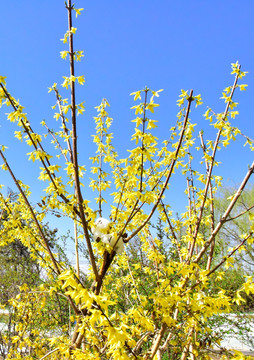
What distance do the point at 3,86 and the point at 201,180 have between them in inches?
79.2

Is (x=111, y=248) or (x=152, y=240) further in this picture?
(x=152, y=240)

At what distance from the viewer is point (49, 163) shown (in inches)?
81.9

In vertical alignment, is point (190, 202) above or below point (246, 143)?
below

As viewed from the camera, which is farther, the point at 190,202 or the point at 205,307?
the point at 190,202

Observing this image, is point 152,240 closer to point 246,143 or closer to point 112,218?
point 112,218

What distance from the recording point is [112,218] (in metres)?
2.26

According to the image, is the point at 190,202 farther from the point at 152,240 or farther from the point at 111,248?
the point at 111,248

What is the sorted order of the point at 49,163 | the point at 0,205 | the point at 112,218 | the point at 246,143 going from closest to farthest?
the point at 49,163
the point at 112,218
the point at 246,143
the point at 0,205

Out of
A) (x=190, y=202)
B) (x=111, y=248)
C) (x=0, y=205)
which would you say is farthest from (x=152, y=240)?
(x=0, y=205)

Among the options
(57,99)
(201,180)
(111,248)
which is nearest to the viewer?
(111,248)

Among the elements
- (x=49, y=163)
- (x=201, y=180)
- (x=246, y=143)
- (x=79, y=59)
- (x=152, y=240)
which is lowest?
(x=152, y=240)

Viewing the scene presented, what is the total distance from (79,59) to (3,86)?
56cm

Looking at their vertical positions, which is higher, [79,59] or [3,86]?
[79,59]

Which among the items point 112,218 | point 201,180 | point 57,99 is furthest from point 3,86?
point 201,180
